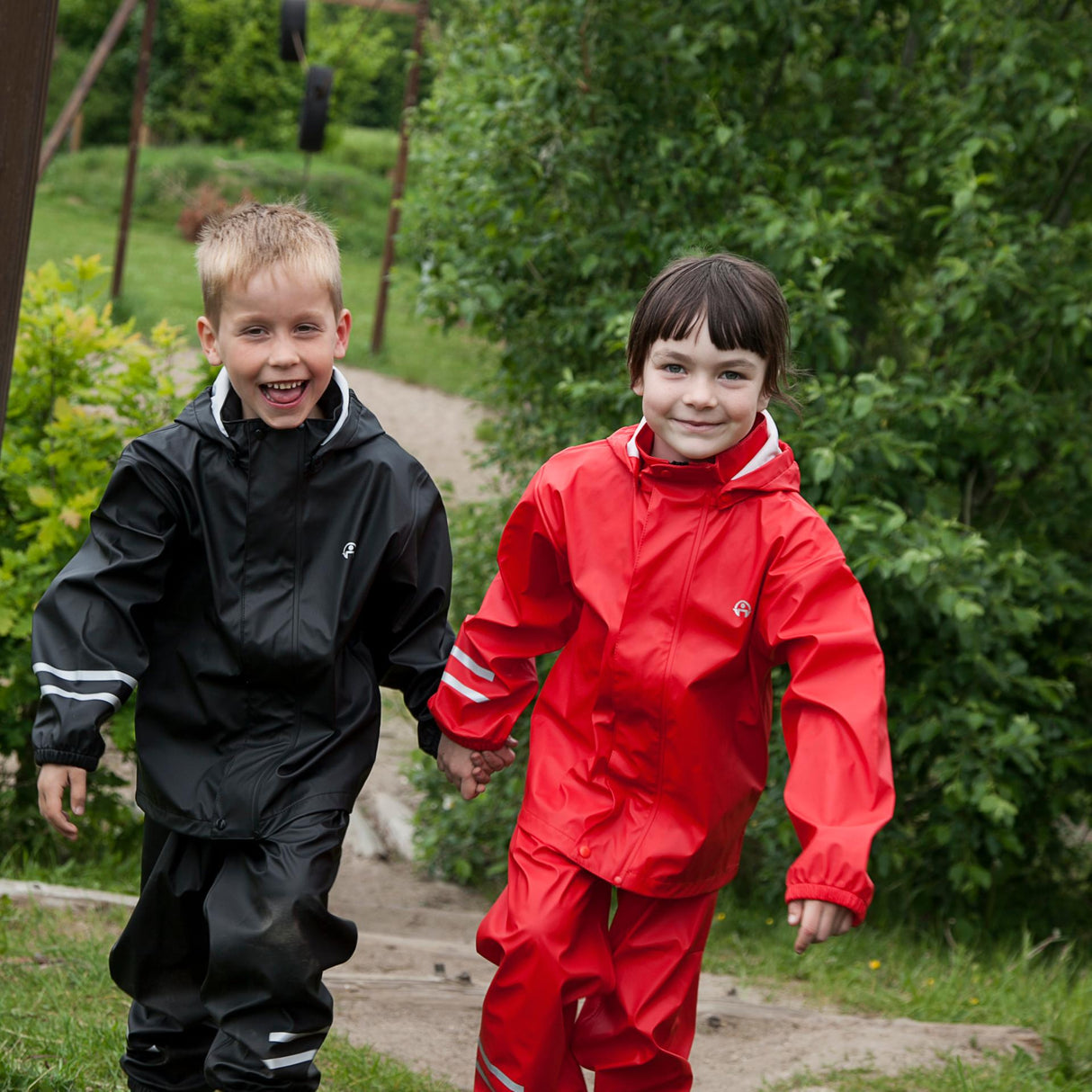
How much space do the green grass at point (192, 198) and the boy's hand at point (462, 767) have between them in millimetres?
13855

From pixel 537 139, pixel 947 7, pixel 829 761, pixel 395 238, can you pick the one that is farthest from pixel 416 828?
pixel 829 761

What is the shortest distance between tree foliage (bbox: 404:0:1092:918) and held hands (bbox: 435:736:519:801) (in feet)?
6.36

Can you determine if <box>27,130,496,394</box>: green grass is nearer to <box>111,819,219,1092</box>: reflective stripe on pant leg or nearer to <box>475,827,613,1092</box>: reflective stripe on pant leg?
<box>111,819,219,1092</box>: reflective stripe on pant leg

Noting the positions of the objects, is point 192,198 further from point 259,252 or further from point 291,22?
point 259,252

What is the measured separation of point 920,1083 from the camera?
10.4ft

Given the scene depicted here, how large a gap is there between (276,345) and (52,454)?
7.29 ft

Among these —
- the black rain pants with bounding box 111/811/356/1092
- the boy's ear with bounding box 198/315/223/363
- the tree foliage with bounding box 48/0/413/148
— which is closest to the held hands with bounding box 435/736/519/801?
the black rain pants with bounding box 111/811/356/1092

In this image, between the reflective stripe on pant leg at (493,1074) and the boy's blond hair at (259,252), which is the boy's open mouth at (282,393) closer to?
the boy's blond hair at (259,252)

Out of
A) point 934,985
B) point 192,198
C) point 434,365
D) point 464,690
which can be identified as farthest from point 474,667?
point 192,198

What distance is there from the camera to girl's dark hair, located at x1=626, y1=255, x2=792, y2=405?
241cm

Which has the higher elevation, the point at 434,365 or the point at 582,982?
the point at 582,982

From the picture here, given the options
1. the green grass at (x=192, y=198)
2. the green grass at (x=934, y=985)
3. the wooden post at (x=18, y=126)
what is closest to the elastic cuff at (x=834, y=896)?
the green grass at (x=934, y=985)

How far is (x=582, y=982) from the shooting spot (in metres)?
2.45

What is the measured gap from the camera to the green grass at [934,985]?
320 cm
